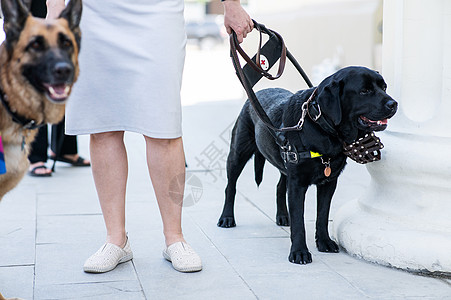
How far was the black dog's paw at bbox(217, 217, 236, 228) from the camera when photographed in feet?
14.8

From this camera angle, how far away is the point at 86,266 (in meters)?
3.54

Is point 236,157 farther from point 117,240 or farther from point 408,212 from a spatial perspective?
point 408,212

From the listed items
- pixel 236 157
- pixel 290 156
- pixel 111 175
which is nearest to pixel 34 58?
pixel 111 175

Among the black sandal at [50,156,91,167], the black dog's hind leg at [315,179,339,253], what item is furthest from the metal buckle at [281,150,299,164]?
the black sandal at [50,156,91,167]

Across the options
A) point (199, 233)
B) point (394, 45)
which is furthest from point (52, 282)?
point (394, 45)

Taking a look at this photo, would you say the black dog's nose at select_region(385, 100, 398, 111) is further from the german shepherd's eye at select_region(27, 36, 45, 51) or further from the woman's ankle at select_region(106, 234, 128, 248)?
the german shepherd's eye at select_region(27, 36, 45, 51)

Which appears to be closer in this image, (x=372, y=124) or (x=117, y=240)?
(x=372, y=124)

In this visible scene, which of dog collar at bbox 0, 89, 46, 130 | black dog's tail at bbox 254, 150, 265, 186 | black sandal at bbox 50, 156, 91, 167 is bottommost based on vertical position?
black sandal at bbox 50, 156, 91, 167

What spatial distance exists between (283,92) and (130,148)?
3762mm

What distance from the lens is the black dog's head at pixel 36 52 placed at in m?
2.51

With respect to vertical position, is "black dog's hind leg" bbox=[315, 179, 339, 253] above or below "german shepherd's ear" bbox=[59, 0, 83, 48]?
below

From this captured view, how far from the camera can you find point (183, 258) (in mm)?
3584

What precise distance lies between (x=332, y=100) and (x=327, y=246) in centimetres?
93

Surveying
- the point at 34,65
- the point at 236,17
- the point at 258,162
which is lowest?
the point at 258,162
